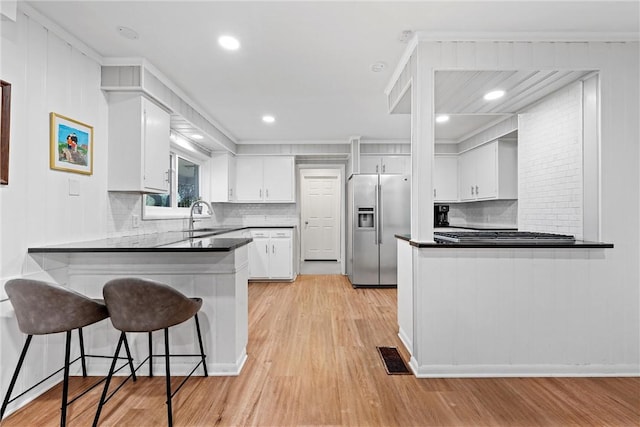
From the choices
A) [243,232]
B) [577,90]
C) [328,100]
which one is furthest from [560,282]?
[243,232]

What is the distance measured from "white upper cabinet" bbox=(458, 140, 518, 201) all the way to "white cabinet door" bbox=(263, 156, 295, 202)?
290cm

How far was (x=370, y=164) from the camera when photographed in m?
5.55

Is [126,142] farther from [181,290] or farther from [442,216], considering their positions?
[442,216]

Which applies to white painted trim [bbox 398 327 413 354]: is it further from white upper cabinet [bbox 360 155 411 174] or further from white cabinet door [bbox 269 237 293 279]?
white upper cabinet [bbox 360 155 411 174]

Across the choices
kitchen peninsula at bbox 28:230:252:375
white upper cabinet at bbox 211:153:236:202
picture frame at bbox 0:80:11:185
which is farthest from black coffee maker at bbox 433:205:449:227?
picture frame at bbox 0:80:11:185

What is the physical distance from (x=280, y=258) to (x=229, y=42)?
11.9 ft

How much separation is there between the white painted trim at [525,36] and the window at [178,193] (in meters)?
2.90

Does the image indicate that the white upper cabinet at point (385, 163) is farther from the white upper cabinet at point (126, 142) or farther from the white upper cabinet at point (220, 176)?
the white upper cabinet at point (126, 142)

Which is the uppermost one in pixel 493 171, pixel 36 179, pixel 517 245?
pixel 493 171

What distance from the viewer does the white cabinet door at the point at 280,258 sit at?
212 inches

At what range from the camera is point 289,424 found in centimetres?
176

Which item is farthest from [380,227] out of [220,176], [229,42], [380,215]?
[229,42]

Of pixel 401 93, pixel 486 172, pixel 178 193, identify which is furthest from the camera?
pixel 486 172

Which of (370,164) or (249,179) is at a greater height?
(370,164)
